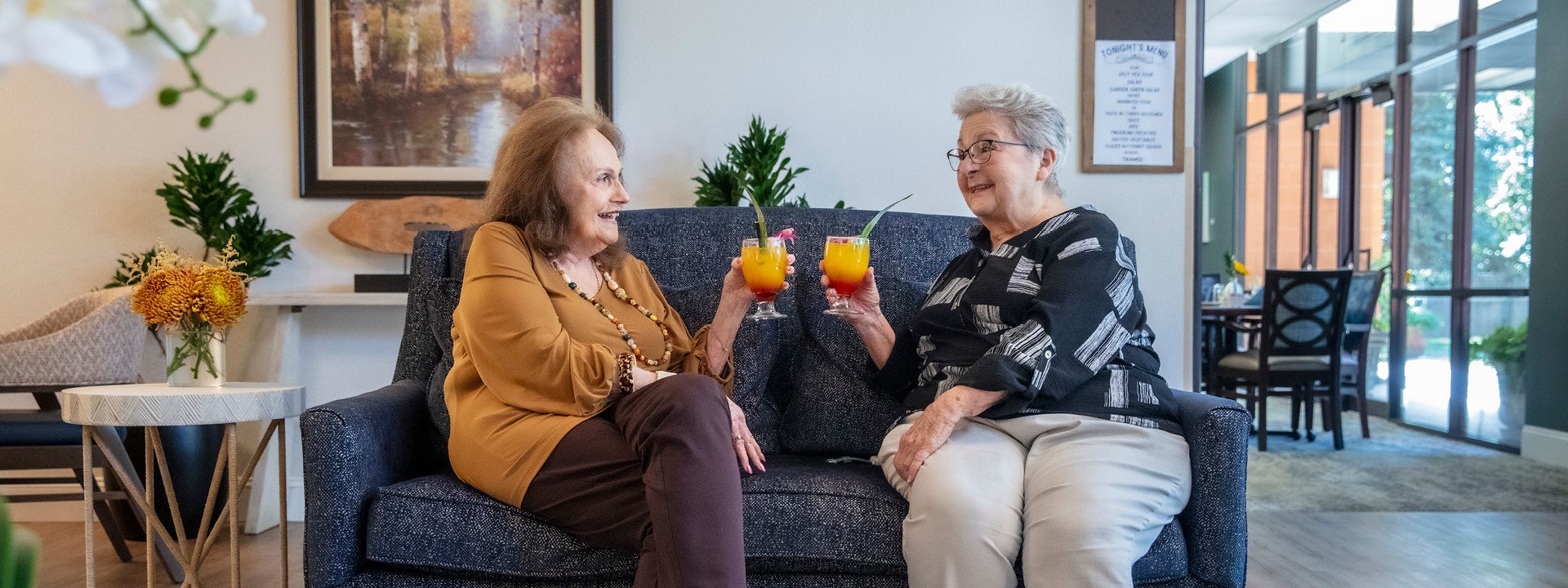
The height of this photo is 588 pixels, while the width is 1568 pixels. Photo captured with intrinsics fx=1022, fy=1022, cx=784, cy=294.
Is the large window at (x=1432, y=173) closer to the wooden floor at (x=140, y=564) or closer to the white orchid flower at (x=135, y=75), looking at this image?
the wooden floor at (x=140, y=564)

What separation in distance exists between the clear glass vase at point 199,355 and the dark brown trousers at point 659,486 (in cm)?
101

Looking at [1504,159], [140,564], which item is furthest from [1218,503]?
[1504,159]

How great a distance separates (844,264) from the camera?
1990mm

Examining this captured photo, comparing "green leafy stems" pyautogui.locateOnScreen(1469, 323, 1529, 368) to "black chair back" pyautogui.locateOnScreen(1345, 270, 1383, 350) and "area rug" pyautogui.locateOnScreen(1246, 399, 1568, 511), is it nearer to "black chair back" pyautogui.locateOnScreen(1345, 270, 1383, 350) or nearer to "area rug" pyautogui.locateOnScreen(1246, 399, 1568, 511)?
"area rug" pyautogui.locateOnScreen(1246, 399, 1568, 511)

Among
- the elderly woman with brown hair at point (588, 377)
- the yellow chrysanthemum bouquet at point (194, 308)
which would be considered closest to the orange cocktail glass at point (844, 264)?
the elderly woman with brown hair at point (588, 377)

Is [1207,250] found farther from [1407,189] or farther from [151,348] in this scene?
[151,348]

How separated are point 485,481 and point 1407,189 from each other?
6.20m

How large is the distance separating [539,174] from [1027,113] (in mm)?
973

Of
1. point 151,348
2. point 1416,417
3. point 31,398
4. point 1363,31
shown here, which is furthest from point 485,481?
point 1363,31

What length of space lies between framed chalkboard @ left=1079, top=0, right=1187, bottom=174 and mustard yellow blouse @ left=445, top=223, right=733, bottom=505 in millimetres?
1943

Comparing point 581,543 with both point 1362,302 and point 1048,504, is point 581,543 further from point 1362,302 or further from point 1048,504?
point 1362,302

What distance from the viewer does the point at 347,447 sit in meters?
1.71

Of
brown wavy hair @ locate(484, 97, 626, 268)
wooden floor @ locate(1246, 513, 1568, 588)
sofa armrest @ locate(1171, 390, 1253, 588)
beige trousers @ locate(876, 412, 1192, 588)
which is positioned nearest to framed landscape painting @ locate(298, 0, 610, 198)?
brown wavy hair @ locate(484, 97, 626, 268)

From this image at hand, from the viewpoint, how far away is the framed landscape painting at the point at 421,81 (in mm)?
3213
